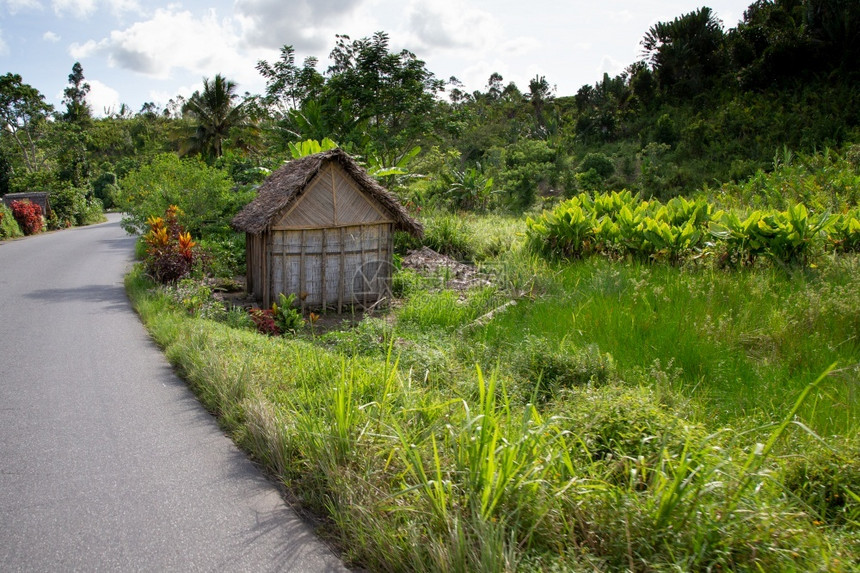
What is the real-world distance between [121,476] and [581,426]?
3.30 meters

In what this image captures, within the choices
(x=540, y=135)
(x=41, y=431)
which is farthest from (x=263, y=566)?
(x=540, y=135)

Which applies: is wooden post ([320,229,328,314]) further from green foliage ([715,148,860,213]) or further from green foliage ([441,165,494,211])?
green foliage ([441,165,494,211])

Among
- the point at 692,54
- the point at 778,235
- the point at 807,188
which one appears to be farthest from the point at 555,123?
the point at 778,235

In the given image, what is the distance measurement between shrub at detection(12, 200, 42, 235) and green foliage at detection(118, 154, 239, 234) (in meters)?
9.54

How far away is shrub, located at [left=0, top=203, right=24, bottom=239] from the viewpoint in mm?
20141

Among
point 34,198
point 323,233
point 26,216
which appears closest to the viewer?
point 323,233

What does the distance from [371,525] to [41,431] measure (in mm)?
3406

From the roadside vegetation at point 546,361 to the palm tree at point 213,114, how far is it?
1113 cm

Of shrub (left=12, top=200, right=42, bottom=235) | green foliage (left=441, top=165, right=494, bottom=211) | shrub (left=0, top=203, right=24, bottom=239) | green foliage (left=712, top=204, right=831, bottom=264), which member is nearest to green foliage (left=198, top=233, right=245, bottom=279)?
green foliage (left=712, top=204, right=831, bottom=264)

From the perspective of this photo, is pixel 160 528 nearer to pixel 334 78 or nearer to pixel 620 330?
pixel 620 330

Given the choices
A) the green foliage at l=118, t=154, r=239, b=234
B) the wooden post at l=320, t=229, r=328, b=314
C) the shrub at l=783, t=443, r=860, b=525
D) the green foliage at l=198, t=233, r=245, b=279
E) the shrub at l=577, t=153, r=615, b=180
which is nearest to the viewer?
the shrub at l=783, t=443, r=860, b=525

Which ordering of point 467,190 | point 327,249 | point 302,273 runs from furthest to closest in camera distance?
point 467,190, point 327,249, point 302,273

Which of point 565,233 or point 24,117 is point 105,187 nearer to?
point 24,117

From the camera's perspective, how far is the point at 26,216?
22.1 meters
